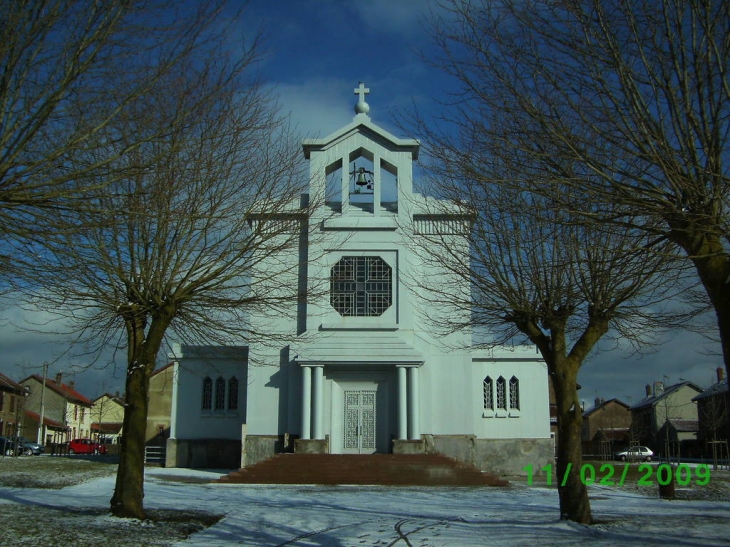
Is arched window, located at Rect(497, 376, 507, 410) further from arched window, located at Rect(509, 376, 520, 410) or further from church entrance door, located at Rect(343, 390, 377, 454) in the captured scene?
church entrance door, located at Rect(343, 390, 377, 454)

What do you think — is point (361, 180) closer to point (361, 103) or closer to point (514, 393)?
point (361, 103)

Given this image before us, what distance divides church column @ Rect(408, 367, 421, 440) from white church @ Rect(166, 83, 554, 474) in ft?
0.15

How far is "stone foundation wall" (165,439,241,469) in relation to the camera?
1208 inches

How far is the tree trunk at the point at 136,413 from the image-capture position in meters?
13.1

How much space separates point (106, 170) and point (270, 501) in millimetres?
10207

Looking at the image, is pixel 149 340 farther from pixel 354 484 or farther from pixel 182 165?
pixel 354 484

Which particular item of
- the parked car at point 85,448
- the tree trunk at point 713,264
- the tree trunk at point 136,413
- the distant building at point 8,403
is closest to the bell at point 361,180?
the tree trunk at point 136,413

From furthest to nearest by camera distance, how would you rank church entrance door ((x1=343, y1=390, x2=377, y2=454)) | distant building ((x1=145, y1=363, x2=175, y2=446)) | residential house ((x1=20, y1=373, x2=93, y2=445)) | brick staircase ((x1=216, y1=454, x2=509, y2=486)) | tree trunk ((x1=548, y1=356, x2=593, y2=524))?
residential house ((x1=20, y1=373, x2=93, y2=445))
distant building ((x1=145, y1=363, x2=175, y2=446))
church entrance door ((x1=343, y1=390, x2=377, y2=454))
brick staircase ((x1=216, y1=454, x2=509, y2=486))
tree trunk ((x1=548, y1=356, x2=593, y2=524))

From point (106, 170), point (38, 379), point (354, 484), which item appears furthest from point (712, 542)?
point (38, 379)

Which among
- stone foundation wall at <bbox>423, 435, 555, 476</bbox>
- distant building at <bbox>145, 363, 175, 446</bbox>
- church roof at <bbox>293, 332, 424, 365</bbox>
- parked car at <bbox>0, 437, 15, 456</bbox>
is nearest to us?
church roof at <bbox>293, 332, 424, 365</bbox>

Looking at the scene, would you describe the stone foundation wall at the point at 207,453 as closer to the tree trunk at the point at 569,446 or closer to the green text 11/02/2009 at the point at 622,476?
the green text 11/02/2009 at the point at 622,476

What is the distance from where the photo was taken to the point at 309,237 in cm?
2936

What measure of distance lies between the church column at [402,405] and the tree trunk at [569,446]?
14.4m

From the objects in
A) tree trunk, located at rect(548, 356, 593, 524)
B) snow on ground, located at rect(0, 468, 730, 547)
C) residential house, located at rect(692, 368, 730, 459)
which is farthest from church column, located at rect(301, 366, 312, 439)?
residential house, located at rect(692, 368, 730, 459)
